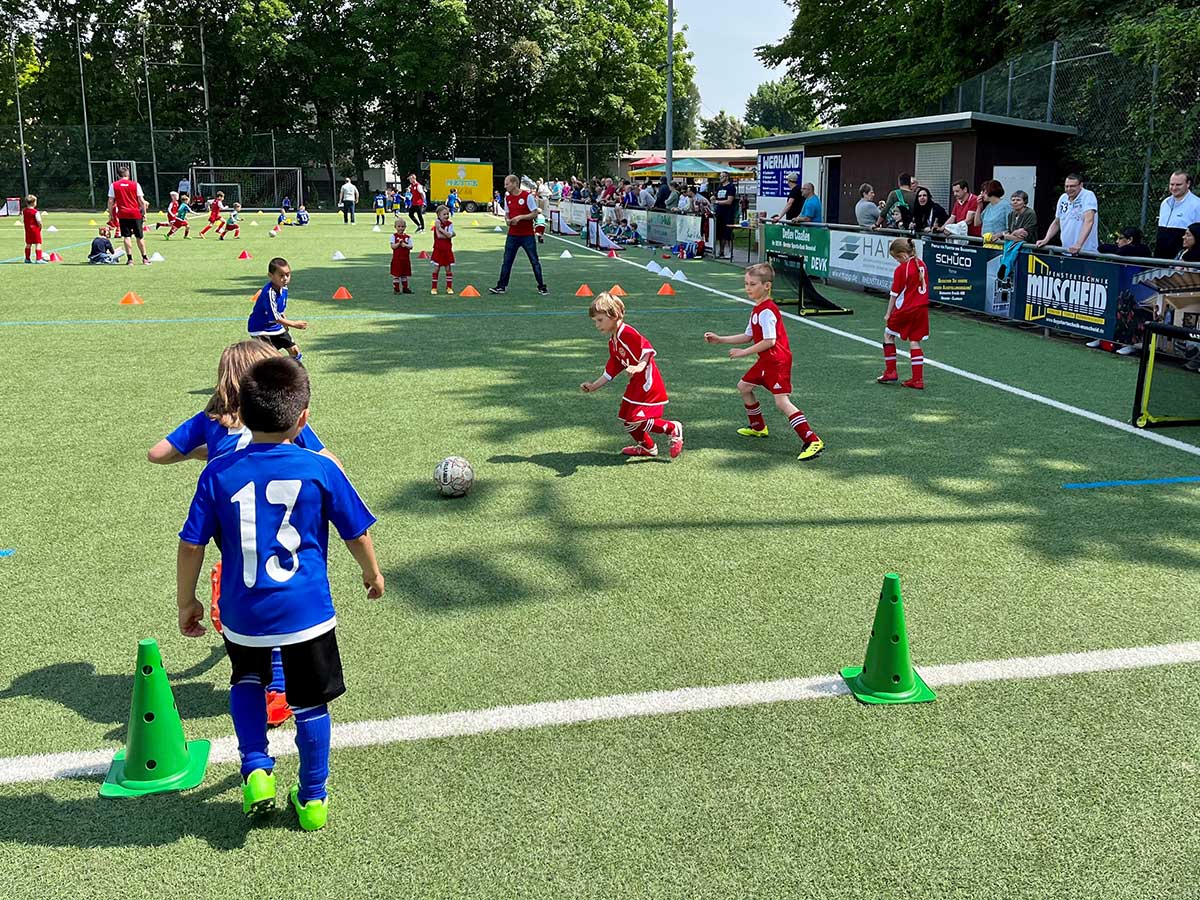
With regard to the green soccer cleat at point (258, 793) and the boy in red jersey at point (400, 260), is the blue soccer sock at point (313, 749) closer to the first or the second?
the green soccer cleat at point (258, 793)

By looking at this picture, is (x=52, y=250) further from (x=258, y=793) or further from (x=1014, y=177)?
(x=258, y=793)

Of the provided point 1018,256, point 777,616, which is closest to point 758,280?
point 777,616

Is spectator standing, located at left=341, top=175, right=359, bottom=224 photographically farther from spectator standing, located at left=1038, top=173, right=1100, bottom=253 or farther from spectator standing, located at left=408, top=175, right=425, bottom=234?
spectator standing, located at left=1038, top=173, right=1100, bottom=253

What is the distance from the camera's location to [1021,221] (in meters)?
14.2

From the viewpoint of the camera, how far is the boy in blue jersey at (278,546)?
10.2 ft

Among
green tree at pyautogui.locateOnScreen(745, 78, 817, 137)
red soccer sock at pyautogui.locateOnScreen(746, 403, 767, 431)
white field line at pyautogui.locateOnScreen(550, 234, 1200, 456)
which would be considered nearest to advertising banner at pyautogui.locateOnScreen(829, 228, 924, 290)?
white field line at pyautogui.locateOnScreen(550, 234, 1200, 456)

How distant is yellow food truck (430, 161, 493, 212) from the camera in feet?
173

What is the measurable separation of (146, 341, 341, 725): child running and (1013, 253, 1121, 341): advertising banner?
1102 cm

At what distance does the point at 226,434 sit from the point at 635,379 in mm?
4067

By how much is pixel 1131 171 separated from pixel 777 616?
1939 centimetres

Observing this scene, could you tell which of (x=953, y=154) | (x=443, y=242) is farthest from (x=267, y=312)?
(x=953, y=154)

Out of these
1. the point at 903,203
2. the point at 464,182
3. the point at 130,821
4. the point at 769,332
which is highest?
the point at 464,182

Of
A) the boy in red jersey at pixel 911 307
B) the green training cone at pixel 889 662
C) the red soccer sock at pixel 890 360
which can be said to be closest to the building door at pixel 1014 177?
the red soccer sock at pixel 890 360

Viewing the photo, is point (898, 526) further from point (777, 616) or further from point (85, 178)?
point (85, 178)
